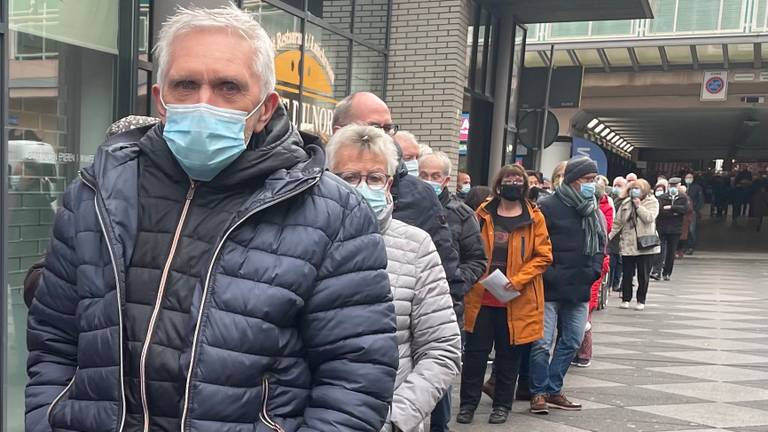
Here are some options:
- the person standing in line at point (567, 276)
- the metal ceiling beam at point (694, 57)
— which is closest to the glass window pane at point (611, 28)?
the metal ceiling beam at point (694, 57)

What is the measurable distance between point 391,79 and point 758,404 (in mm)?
5843

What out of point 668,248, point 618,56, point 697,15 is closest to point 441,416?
point 668,248

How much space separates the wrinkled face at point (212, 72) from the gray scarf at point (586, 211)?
4.36 metres

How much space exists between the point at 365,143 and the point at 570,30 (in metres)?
17.5

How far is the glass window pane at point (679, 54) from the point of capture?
60.6ft

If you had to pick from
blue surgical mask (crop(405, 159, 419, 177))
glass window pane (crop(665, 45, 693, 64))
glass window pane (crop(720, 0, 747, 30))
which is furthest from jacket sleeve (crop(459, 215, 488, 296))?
glass window pane (crop(665, 45, 693, 64))

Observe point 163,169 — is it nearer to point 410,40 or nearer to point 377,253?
point 377,253

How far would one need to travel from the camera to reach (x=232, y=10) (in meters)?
1.68

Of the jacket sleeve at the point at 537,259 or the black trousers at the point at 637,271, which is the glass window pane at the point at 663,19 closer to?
the black trousers at the point at 637,271

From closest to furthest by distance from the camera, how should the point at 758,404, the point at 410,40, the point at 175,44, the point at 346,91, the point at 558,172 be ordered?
the point at 175,44 → the point at 758,404 → the point at 558,172 → the point at 346,91 → the point at 410,40

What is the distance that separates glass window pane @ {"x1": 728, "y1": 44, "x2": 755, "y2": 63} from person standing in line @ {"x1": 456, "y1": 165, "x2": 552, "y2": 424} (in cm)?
1528

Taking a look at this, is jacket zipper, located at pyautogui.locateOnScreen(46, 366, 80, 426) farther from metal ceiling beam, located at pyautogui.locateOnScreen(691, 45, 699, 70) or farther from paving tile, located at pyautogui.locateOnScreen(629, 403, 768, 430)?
metal ceiling beam, located at pyautogui.locateOnScreen(691, 45, 699, 70)

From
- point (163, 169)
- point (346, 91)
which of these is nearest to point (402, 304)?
point (163, 169)

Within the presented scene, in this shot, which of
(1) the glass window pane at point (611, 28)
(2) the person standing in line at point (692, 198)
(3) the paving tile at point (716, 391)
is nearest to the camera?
(3) the paving tile at point (716, 391)
